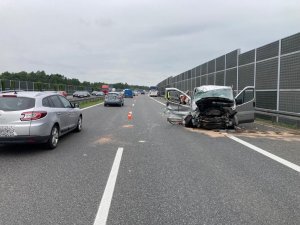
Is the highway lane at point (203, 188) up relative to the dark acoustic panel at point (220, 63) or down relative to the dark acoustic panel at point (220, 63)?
down

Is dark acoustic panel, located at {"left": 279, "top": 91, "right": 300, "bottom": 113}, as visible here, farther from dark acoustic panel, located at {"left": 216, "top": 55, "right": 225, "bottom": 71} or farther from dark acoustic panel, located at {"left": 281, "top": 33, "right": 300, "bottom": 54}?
dark acoustic panel, located at {"left": 216, "top": 55, "right": 225, "bottom": 71}

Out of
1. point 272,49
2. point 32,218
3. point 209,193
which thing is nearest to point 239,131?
point 272,49

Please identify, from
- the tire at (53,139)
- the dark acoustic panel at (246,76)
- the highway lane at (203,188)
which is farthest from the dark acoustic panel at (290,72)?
the tire at (53,139)

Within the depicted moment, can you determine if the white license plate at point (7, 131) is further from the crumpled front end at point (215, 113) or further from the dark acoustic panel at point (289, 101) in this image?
the dark acoustic panel at point (289, 101)

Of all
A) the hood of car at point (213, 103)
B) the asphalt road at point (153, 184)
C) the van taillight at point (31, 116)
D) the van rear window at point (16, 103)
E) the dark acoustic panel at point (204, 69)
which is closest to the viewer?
the asphalt road at point (153, 184)

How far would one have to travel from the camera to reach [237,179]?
628 centimetres

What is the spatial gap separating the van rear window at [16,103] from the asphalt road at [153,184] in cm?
117

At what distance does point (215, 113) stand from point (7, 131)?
28.2ft

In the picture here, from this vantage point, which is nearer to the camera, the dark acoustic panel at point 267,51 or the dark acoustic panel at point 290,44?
the dark acoustic panel at point 290,44

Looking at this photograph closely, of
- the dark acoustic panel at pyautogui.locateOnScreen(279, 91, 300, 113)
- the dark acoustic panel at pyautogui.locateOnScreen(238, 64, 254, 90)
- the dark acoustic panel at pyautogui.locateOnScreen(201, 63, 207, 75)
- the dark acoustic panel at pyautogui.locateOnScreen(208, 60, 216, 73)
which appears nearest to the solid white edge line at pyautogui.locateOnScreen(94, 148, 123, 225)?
the dark acoustic panel at pyautogui.locateOnScreen(279, 91, 300, 113)

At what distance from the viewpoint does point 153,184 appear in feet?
19.4

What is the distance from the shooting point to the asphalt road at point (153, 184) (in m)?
4.47

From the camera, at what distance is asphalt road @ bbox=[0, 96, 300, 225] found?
4.47 meters

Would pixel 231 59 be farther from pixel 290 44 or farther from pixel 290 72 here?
pixel 290 72
